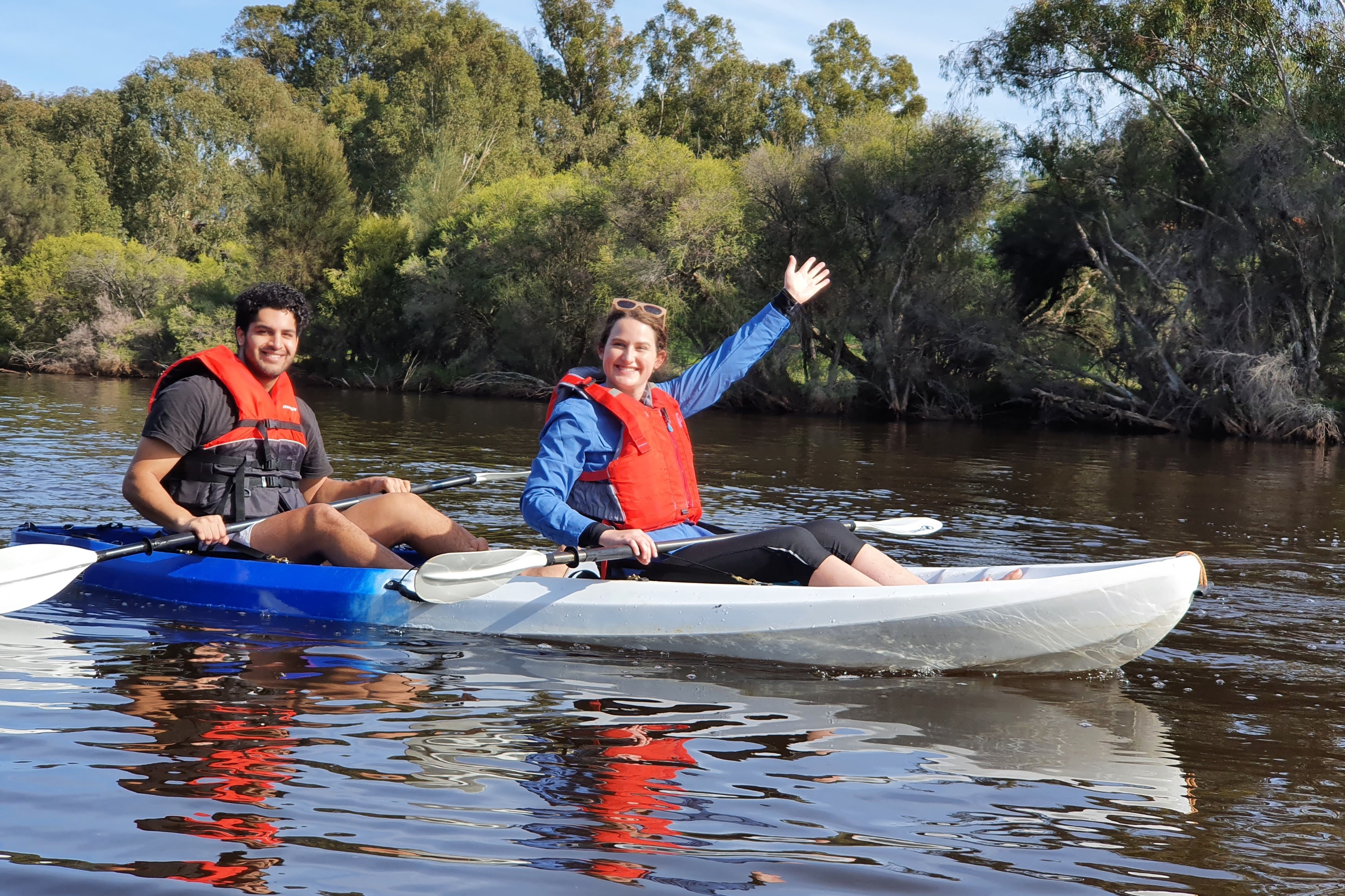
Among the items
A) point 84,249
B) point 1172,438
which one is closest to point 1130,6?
point 1172,438

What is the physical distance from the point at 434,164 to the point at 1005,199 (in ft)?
56.3

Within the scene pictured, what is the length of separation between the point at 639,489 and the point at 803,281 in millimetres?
1409

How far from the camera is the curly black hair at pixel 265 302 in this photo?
459cm

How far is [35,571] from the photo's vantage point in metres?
4.54

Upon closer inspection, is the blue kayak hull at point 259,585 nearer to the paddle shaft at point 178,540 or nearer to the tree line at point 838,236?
the paddle shaft at point 178,540

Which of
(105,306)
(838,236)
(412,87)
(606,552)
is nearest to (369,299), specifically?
(105,306)

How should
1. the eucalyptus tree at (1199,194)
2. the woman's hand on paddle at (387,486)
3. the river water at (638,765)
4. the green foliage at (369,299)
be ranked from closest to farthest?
the river water at (638,765), the woman's hand on paddle at (387,486), the eucalyptus tree at (1199,194), the green foliage at (369,299)

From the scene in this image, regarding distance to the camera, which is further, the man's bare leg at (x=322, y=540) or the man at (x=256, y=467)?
the man's bare leg at (x=322, y=540)

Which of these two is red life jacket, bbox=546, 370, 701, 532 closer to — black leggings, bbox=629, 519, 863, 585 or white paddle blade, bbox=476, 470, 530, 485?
black leggings, bbox=629, 519, 863, 585

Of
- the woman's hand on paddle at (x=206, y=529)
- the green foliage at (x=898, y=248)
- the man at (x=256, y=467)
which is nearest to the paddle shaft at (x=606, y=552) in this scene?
the man at (x=256, y=467)

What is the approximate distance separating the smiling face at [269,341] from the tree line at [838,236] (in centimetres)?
1730

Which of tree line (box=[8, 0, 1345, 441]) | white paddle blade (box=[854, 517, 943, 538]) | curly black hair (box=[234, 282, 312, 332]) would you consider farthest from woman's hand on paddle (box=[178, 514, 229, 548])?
tree line (box=[8, 0, 1345, 441])

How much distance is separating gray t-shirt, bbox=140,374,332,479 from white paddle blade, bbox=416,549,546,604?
1.01 m

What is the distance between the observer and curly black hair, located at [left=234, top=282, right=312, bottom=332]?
15.0ft
